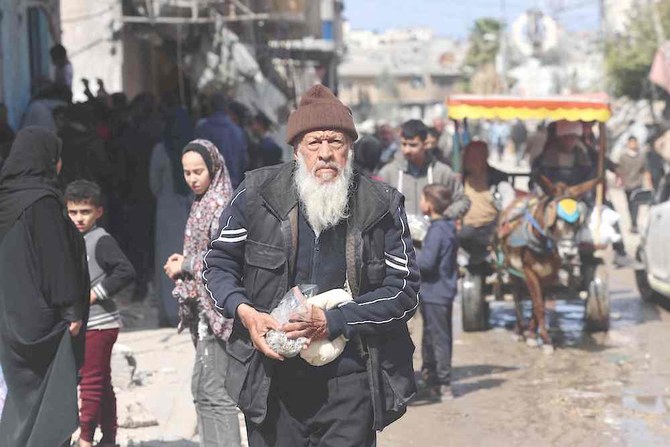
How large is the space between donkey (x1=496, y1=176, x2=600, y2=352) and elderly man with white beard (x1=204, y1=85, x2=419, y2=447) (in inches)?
239

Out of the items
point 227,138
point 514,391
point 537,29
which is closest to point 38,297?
point 514,391

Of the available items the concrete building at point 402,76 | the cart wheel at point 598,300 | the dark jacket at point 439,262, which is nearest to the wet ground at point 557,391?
the cart wheel at point 598,300

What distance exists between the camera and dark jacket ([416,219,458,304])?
28.3 feet

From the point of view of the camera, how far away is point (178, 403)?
27.5 ft

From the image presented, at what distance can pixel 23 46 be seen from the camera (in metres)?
13.4

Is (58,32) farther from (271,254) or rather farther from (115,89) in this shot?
(271,254)

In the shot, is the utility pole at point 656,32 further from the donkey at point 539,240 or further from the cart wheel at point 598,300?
the donkey at point 539,240

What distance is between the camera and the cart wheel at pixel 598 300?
11.3 meters

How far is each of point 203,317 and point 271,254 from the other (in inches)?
69.0

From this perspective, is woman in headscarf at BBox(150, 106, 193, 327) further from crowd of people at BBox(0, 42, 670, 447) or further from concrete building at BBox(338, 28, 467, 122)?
concrete building at BBox(338, 28, 467, 122)

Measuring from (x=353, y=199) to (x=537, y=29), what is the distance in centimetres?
6548

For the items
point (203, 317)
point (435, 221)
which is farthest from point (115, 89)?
point (203, 317)

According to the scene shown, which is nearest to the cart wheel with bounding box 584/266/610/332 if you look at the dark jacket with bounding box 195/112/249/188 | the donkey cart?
the donkey cart

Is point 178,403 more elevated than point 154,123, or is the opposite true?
point 154,123
